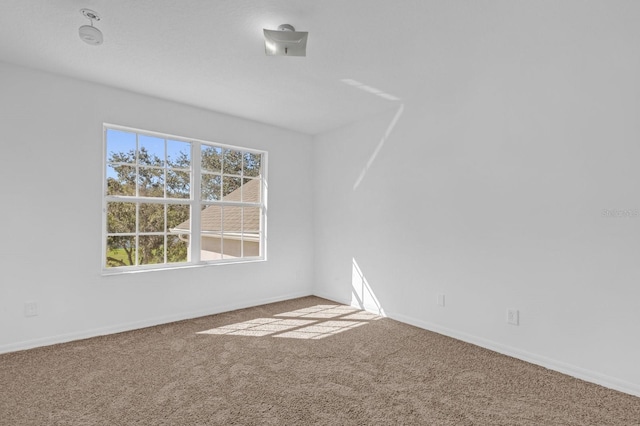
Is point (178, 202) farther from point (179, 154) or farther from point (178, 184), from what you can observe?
point (179, 154)

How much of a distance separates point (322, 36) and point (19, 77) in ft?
9.13

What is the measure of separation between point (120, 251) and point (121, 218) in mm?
362

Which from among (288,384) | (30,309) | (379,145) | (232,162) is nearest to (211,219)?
(232,162)

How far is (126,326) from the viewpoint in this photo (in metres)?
3.53

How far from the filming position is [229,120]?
4.36 meters

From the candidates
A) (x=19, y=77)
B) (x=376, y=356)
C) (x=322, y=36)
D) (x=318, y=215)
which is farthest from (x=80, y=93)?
(x=376, y=356)

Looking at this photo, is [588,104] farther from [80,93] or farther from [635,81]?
[80,93]

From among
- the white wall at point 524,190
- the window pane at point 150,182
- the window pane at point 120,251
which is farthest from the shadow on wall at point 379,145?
the window pane at point 120,251

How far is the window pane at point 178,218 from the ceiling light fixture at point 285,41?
234cm

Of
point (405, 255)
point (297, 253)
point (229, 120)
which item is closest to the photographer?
point (405, 255)

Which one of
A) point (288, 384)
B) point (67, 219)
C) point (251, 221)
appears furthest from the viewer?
point (251, 221)

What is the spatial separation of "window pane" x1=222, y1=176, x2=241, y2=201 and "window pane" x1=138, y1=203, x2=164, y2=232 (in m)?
0.82

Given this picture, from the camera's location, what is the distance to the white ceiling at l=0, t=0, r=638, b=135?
217cm

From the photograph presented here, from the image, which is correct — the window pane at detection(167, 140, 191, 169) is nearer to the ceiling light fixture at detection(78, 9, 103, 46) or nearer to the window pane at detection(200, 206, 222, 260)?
the window pane at detection(200, 206, 222, 260)
